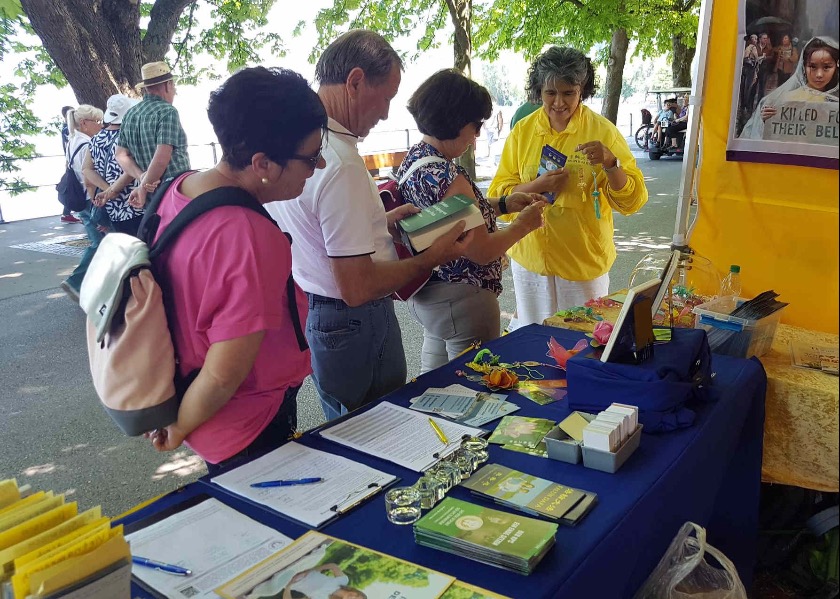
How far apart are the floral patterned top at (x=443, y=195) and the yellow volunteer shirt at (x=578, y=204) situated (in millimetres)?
496

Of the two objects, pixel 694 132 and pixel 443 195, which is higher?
pixel 694 132

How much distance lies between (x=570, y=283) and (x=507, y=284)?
2996mm

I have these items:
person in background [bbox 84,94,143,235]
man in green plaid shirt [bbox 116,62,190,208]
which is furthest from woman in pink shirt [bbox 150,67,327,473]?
person in background [bbox 84,94,143,235]

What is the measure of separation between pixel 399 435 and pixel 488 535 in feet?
1.51

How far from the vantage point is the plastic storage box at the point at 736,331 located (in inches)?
74.5

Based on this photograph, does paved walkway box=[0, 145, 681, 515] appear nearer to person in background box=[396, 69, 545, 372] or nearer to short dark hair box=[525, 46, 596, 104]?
person in background box=[396, 69, 545, 372]

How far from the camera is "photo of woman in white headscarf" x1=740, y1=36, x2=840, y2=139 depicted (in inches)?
27.7

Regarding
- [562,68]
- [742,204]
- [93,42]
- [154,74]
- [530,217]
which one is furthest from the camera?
[93,42]

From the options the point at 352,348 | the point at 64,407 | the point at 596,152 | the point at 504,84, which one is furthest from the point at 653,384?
the point at 504,84

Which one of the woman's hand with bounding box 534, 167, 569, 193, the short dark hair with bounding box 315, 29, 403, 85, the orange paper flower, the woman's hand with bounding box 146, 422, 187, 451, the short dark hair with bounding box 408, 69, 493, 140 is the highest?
the short dark hair with bounding box 315, 29, 403, 85

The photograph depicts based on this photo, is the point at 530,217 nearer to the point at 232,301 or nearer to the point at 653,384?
the point at 653,384

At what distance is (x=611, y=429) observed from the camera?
1.32 m

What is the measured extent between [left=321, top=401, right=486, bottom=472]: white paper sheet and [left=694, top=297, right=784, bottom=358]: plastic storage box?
0.88 metres

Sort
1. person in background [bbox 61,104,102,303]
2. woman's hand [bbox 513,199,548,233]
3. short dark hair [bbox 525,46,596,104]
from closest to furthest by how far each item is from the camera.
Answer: woman's hand [bbox 513,199,548,233] → short dark hair [bbox 525,46,596,104] → person in background [bbox 61,104,102,303]
